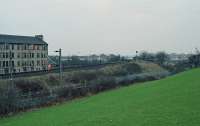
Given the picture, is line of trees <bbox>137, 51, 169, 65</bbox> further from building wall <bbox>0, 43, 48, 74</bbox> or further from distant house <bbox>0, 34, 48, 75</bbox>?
distant house <bbox>0, 34, 48, 75</bbox>

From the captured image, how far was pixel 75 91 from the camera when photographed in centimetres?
3594

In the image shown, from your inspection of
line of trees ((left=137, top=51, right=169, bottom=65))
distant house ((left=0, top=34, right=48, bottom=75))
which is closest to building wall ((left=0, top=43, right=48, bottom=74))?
distant house ((left=0, top=34, right=48, bottom=75))

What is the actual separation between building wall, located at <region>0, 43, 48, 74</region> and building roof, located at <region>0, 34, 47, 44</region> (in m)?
0.92

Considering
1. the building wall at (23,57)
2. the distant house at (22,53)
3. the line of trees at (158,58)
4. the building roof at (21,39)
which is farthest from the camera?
the line of trees at (158,58)

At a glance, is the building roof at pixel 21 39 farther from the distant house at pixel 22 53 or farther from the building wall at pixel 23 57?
the building wall at pixel 23 57

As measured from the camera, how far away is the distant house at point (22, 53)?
62.0 meters

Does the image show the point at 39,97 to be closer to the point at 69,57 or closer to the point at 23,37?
the point at 23,37

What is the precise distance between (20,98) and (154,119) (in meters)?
20.0

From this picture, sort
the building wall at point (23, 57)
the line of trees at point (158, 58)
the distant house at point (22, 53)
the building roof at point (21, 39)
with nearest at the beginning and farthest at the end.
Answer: the building wall at point (23, 57) < the distant house at point (22, 53) < the building roof at point (21, 39) < the line of trees at point (158, 58)

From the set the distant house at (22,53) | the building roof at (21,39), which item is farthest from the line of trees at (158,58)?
the building roof at (21,39)

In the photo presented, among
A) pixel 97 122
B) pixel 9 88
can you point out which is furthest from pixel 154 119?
pixel 9 88

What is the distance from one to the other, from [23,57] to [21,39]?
4.91 meters

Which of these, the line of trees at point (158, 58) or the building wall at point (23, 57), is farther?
the line of trees at point (158, 58)

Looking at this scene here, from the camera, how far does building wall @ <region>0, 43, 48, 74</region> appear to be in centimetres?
6162
